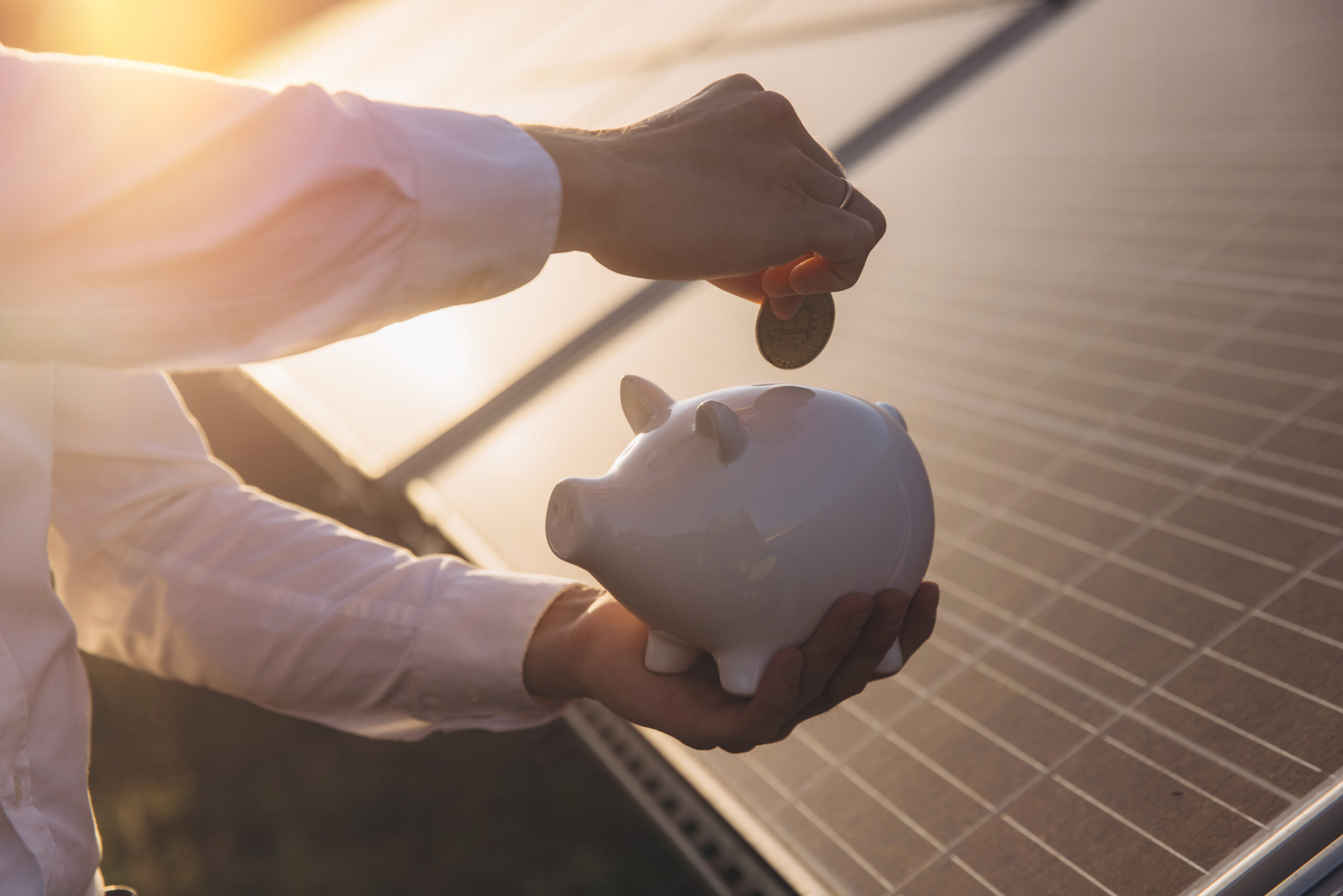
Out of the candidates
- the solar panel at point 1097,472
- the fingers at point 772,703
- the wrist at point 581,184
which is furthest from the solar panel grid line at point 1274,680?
the wrist at point 581,184

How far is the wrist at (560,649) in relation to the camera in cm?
87

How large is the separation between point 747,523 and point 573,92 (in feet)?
9.34

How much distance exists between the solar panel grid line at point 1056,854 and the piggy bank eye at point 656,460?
0.50 metres

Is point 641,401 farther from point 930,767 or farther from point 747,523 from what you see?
point 930,767

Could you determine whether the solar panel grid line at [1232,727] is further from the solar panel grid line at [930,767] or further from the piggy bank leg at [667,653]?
the piggy bank leg at [667,653]

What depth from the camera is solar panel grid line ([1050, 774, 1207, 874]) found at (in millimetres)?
764

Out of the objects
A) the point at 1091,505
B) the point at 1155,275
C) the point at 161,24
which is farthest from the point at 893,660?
the point at 161,24

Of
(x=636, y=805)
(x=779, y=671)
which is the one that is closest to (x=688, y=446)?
(x=779, y=671)

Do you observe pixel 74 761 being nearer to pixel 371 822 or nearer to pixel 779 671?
pixel 779 671

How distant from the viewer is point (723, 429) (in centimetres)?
66

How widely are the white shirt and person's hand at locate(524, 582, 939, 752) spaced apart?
0.13 ft

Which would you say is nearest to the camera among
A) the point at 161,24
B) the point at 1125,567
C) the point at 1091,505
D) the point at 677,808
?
the point at 1125,567

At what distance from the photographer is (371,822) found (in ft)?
5.73

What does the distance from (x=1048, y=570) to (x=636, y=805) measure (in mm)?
843
